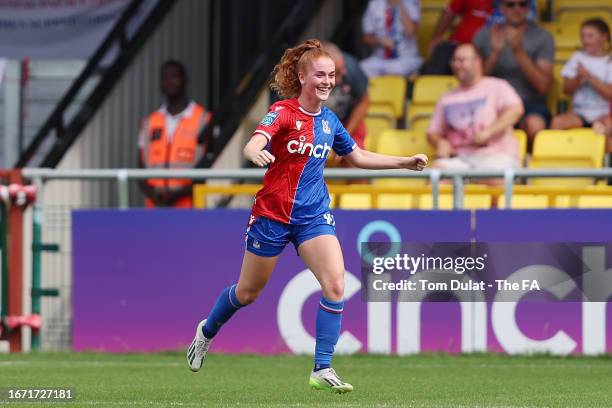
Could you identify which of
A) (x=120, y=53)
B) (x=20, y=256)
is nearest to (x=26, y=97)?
(x=120, y=53)

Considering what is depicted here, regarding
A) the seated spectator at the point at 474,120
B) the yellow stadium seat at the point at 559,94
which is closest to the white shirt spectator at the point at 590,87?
the yellow stadium seat at the point at 559,94

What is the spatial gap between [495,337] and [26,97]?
25.8 feet

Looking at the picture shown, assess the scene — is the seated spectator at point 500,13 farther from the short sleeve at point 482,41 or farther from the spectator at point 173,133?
the spectator at point 173,133

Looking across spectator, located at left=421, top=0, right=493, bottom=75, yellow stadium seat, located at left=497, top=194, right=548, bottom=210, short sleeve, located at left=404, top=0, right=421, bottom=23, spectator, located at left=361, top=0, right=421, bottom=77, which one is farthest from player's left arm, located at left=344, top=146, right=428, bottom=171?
short sleeve, located at left=404, top=0, right=421, bottom=23

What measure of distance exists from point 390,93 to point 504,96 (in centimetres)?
188

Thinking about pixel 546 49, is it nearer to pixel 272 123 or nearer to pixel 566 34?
pixel 566 34

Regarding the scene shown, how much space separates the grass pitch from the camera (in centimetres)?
869

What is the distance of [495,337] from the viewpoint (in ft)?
39.7

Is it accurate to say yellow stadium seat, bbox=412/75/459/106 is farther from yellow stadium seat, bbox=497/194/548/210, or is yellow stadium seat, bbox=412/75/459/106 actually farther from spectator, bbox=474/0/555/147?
yellow stadium seat, bbox=497/194/548/210

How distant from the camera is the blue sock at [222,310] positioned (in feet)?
30.7

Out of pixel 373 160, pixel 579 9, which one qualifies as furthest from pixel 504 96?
pixel 373 160

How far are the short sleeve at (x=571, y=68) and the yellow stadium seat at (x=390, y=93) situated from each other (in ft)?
5.31

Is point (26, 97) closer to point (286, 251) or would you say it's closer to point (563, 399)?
point (286, 251)

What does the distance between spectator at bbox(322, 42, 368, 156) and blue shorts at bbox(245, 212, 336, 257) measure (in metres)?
5.06
